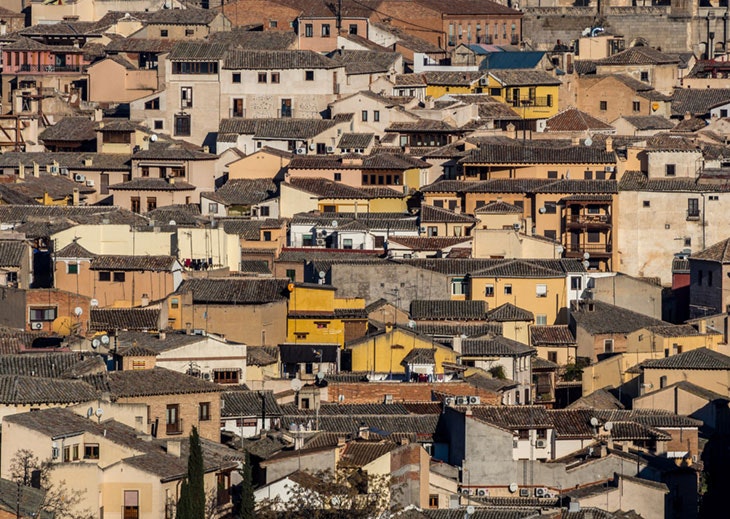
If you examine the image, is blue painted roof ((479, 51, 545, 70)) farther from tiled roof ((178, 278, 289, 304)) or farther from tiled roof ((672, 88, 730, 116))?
tiled roof ((178, 278, 289, 304))

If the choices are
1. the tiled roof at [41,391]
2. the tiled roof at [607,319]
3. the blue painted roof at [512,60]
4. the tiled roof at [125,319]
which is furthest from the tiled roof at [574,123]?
the tiled roof at [41,391]

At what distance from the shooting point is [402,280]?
6281 centimetres

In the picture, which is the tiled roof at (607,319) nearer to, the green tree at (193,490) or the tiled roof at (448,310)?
the tiled roof at (448,310)

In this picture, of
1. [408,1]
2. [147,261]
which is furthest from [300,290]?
[408,1]

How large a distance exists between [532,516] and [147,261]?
1915 centimetres

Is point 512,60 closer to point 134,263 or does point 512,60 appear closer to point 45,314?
point 134,263

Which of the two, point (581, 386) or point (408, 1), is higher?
point (408, 1)

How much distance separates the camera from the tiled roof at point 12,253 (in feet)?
200

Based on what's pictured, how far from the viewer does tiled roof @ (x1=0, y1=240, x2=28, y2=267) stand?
60906mm

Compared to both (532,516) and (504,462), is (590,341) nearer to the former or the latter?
(504,462)

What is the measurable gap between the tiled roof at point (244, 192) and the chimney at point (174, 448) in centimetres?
2741

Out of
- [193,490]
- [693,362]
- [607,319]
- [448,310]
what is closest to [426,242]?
[448,310]

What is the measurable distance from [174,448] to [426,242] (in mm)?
23680

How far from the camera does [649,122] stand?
82.5 m
